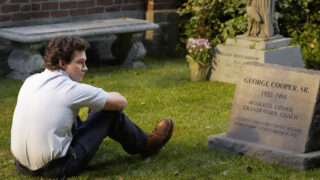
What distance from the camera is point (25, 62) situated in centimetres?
823

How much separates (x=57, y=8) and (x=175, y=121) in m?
3.86

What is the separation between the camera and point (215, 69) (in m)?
8.47

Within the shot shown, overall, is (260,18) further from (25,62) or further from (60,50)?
(60,50)

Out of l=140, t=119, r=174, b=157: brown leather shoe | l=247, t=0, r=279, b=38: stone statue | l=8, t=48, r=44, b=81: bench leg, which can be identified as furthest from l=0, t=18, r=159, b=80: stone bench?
l=140, t=119, r=174, b=157: brown leather shoe

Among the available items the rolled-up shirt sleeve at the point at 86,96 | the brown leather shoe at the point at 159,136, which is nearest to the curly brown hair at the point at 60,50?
the rolled-up shirt sleeve at the point at 86,96

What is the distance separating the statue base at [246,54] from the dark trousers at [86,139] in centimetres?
380

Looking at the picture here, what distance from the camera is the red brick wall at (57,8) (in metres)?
8.82

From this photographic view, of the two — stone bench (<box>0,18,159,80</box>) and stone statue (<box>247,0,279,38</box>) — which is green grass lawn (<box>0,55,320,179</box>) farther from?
stone statue (<box>247,0,279,38</box>)

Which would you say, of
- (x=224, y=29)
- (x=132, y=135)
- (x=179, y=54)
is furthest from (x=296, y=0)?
(x=132, y=135)

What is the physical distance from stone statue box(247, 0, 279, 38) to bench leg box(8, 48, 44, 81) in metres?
2.90

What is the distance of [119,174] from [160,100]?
2626 mm

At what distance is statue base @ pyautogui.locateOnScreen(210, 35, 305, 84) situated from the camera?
811 cm

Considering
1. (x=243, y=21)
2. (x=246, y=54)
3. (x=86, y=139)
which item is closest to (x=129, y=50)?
(x=243, y=21)

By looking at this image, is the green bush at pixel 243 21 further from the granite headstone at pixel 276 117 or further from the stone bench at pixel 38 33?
the granite headstone at pixel 276 117
